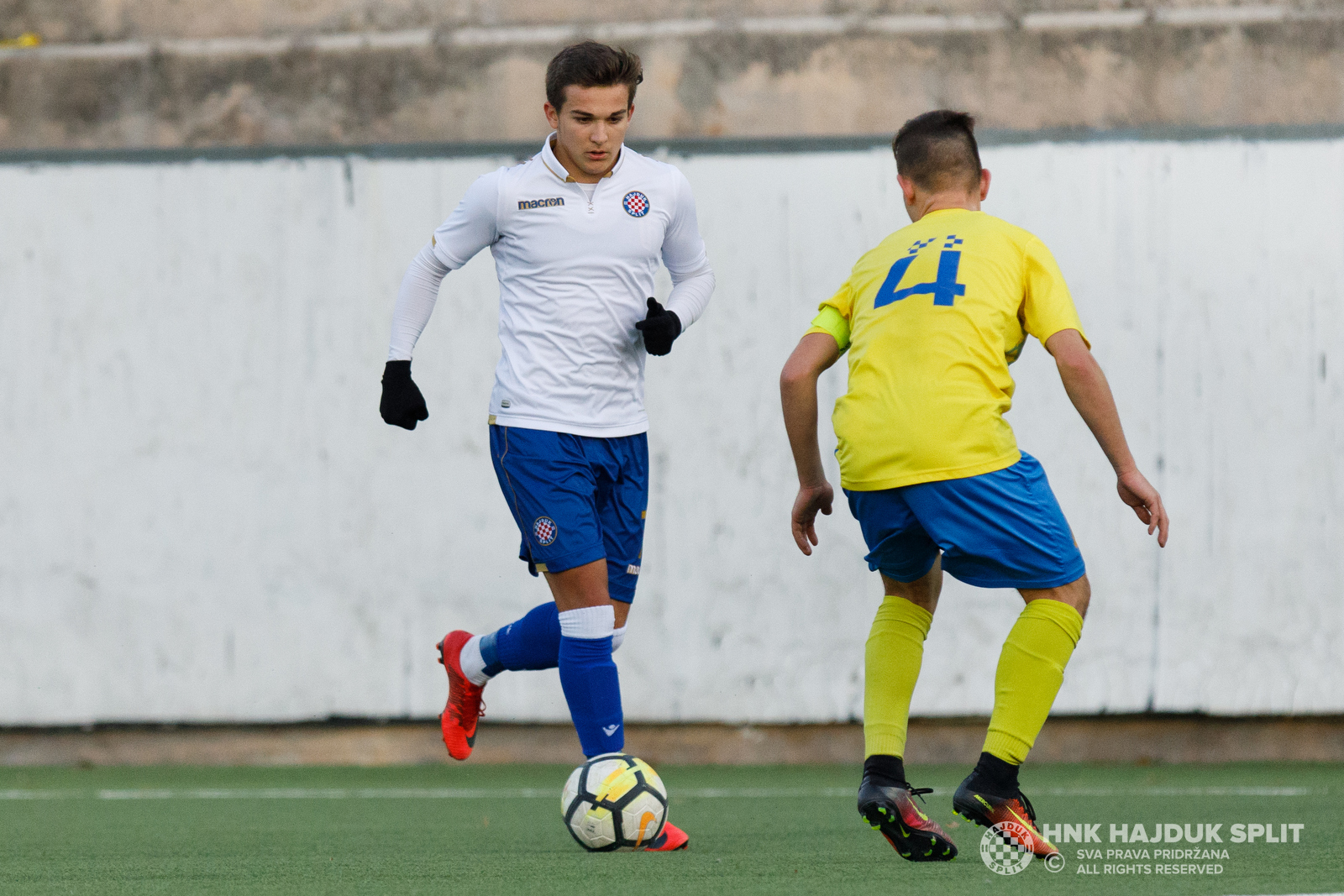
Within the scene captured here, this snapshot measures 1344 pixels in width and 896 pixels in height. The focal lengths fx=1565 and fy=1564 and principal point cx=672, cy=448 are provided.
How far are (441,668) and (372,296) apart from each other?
156cm

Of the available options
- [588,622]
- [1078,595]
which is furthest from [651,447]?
[1078,595]

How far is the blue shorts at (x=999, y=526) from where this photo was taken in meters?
3.24

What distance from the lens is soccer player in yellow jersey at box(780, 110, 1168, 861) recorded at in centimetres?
323

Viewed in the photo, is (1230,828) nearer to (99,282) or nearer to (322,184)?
(322,184)

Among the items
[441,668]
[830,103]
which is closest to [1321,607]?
[830,103]

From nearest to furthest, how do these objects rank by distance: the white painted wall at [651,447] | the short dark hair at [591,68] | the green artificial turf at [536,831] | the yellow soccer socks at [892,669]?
the green artificial turf at [536,831] < the yellow soccer socks at [892,669] < the short dark hair at [591,68] < the white painted wall at [651,447]

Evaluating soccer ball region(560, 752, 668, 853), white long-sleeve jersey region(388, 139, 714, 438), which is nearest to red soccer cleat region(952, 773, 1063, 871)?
soccer ball region(560, 752, 668, 853)

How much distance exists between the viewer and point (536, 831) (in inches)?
174

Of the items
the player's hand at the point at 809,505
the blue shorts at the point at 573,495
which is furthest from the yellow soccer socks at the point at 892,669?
the blue shorts at the point at 573,495

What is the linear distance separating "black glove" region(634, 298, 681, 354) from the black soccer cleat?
4.01 feet

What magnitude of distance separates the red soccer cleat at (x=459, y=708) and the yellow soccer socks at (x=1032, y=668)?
1.77 meters

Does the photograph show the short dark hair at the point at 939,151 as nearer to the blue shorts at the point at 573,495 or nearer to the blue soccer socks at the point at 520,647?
the blue shorts at the point at 573,495

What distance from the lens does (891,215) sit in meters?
6.36

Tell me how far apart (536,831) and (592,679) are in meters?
0.84
